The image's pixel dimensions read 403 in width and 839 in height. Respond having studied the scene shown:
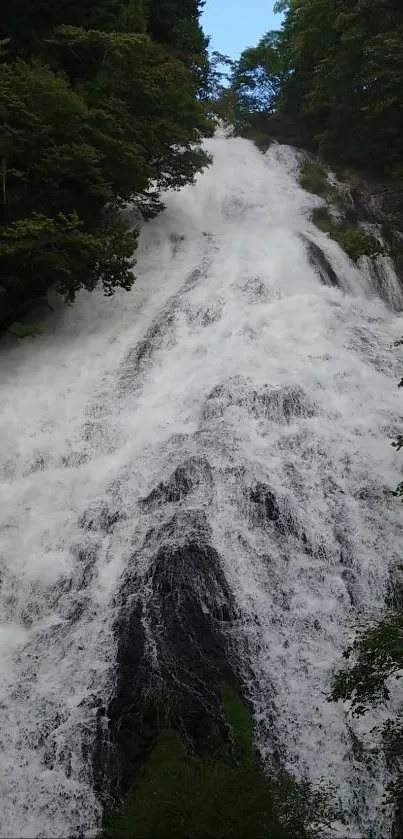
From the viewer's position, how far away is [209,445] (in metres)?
9.05

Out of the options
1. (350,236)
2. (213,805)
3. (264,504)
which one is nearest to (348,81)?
(350,236)

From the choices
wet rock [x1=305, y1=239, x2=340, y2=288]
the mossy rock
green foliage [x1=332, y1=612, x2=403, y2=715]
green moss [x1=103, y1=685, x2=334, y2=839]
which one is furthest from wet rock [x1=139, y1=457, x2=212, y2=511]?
the mossy rock

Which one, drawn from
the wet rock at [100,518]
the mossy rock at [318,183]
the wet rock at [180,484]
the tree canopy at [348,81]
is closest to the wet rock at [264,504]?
the wet rock at [180,484]

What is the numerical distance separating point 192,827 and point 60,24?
15.2m

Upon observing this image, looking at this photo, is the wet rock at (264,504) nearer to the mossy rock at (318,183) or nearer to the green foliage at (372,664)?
the green foliage at (372,664)

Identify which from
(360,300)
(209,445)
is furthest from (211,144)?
(209,445)

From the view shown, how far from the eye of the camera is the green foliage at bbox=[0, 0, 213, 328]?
1179 cm

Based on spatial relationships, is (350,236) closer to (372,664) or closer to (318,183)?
(318,183)

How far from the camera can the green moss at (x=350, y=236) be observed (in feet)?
49.4

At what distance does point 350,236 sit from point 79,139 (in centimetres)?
598

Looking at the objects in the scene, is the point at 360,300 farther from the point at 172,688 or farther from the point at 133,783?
the point at 133,783

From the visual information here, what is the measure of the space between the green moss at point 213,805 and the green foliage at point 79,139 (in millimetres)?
8298

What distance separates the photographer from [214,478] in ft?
28.0

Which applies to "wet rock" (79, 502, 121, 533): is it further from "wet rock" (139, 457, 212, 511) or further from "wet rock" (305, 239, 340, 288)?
"wet rock" (305, 239, 340, 288)
